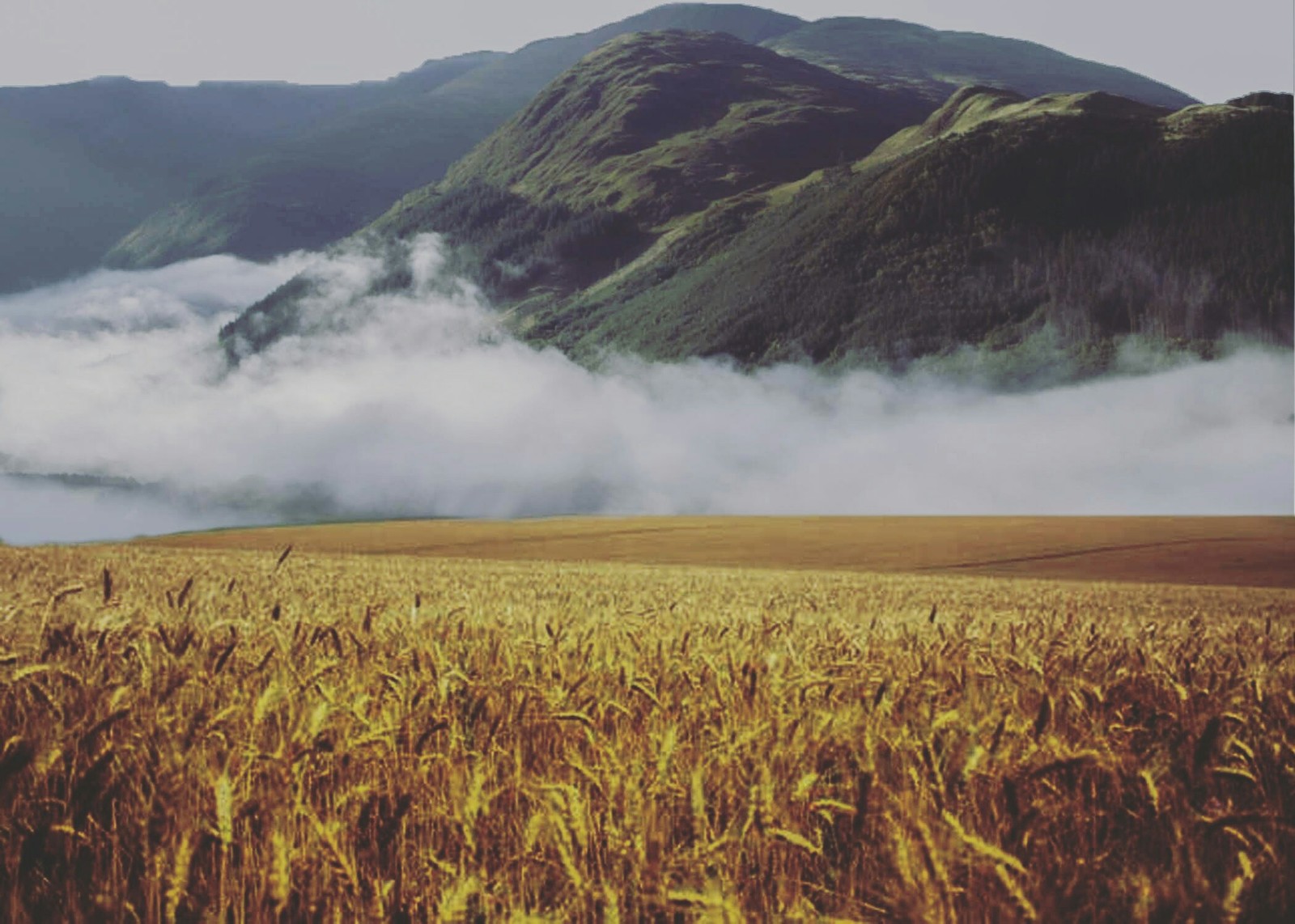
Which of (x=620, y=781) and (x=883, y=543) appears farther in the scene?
(x=883, y=543)

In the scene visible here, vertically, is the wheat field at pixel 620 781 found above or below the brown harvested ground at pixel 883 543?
above

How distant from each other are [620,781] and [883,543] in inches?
2227

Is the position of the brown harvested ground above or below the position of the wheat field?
below

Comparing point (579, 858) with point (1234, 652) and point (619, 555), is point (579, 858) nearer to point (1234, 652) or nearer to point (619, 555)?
point (1234, 652)

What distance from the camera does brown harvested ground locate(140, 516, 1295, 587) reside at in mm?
45781

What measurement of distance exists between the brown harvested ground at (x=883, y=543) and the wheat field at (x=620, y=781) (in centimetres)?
3733

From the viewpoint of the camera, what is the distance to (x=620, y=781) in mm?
3076

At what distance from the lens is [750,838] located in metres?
2.81

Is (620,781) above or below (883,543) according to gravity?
above

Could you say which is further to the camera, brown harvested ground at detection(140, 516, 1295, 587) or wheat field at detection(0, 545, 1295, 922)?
brown harvested ground at detection(140, 516, 1295, 587)

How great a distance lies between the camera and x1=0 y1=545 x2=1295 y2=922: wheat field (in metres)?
2.38

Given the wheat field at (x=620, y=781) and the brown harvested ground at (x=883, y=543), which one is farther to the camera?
the brown harvested ground at (x=883, y=543)

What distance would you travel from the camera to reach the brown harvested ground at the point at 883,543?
150 feet

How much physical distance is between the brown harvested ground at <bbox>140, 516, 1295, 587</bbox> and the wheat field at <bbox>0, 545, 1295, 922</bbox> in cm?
3733
